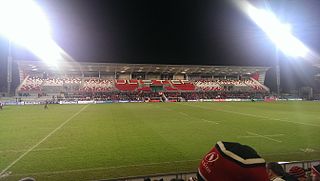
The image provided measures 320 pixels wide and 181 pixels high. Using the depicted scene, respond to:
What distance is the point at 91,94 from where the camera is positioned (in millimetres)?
65375

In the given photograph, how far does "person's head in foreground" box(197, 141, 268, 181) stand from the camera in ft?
5.47

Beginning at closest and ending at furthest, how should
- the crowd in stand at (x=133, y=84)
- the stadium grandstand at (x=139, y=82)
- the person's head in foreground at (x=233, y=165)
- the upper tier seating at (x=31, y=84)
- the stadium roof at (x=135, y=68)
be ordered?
the person's head in foreground at (x=233, y=165) < the upper tier seating at (x=31, y=84) < the stadium grandstand at (x=139, y=82) < the stadium roof at (x=135, y=68) < the crowd in stand at (x=133, y=84)

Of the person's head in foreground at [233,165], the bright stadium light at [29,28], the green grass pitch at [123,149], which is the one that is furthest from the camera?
the bright stadium light at [29,28]

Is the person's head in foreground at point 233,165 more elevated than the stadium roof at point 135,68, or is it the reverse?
the stadium roof at point 135,68

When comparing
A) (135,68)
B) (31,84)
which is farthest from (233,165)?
(31,84)

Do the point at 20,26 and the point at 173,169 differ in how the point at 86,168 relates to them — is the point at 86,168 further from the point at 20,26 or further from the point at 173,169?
the point at 20,26

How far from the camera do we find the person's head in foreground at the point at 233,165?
167 centimetres

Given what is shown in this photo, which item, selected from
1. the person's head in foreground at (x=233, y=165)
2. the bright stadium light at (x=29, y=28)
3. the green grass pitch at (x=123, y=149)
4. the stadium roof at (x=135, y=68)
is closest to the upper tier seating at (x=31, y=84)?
the stadium roof at (x=135, y=68)

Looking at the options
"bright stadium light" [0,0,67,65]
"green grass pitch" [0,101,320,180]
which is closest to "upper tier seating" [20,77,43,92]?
"bright stadium light" [0,0,67,65]

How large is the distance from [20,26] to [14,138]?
107 feet

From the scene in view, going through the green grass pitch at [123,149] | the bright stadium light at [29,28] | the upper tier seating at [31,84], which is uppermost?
the bright stadium light at [29,28]

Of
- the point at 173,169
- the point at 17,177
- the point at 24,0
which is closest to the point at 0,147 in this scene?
the point at 17,177

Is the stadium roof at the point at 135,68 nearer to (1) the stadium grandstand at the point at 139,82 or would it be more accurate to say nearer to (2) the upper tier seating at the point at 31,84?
(1) the stadium grandstand at the point at 139,82

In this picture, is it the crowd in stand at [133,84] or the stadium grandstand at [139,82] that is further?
the crowd in stand at [133,84]
